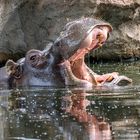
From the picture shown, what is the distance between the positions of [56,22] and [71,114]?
655cm

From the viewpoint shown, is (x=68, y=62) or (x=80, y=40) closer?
(x=80, y=40)

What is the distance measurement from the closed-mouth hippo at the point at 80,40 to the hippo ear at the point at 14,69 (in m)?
0.53

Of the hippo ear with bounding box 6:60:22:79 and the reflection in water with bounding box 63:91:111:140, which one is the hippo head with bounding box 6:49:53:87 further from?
the reflection in water with bounding box 63:91:111:140

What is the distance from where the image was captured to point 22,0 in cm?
1137

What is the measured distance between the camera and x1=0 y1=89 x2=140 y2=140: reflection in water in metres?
3.96

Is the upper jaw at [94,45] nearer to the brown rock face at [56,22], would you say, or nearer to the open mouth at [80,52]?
the open mouth at [80,52]

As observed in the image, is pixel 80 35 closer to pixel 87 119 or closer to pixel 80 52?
pixel 80 52

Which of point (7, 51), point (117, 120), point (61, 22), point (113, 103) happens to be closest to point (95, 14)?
point (61, 22)

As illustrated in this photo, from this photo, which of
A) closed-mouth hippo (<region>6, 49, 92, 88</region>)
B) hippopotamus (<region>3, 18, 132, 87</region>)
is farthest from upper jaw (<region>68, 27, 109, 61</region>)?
closed-mouth hippo (<region>6, 49, 92, 88</region>)

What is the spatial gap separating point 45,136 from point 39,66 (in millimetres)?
2900

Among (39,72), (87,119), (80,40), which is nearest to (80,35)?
(80,40)

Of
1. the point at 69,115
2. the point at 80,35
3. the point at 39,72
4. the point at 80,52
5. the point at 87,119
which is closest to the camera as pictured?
the point at 87,119

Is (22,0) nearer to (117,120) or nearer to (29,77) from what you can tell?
(29,77)

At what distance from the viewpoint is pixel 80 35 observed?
6293 millimetres
